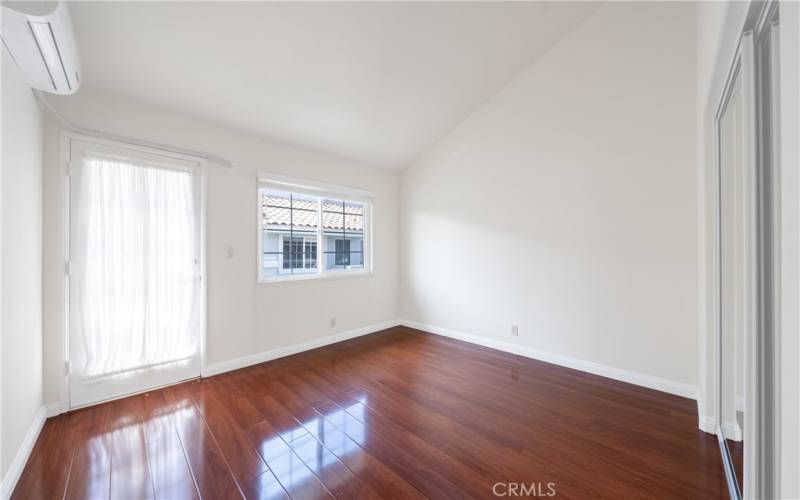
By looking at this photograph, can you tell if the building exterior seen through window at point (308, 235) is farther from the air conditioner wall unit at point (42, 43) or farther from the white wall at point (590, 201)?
the air conditioner wall unit at point (42, 43)

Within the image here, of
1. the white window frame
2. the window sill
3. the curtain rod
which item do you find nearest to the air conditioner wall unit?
the curtain rod

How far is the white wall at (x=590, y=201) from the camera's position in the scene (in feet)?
8.54

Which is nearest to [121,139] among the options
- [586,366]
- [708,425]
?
[586,366]

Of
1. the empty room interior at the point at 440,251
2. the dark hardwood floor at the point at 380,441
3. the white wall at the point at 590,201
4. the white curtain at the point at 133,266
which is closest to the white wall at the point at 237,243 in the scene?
the empty room interior at the point at 440,251

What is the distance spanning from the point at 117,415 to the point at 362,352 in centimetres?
222

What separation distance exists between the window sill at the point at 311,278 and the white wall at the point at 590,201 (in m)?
1.31

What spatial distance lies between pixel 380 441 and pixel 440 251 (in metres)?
2.81

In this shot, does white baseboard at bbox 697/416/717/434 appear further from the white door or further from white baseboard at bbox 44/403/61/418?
white baseboard at bbox 44/403/61/418

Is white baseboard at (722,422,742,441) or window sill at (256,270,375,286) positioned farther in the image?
window sill at (256,270,375,286)

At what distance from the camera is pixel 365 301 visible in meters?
4.51

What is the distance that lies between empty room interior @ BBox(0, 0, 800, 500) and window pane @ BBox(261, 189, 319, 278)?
0.04 metres

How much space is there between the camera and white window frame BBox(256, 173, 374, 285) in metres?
3.40

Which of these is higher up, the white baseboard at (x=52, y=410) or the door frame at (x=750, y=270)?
the door frame at (x=750, y=270)

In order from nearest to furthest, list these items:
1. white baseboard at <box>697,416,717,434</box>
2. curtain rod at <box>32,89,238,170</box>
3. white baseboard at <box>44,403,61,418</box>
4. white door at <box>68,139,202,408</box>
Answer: white baseboard at <box>697,416,717,434</box> → curtain rod at <box>32,89,238,170</box> → white baseboard at <box>44,403,61,418</box> → white door at <box>68,139,202,408</box>
